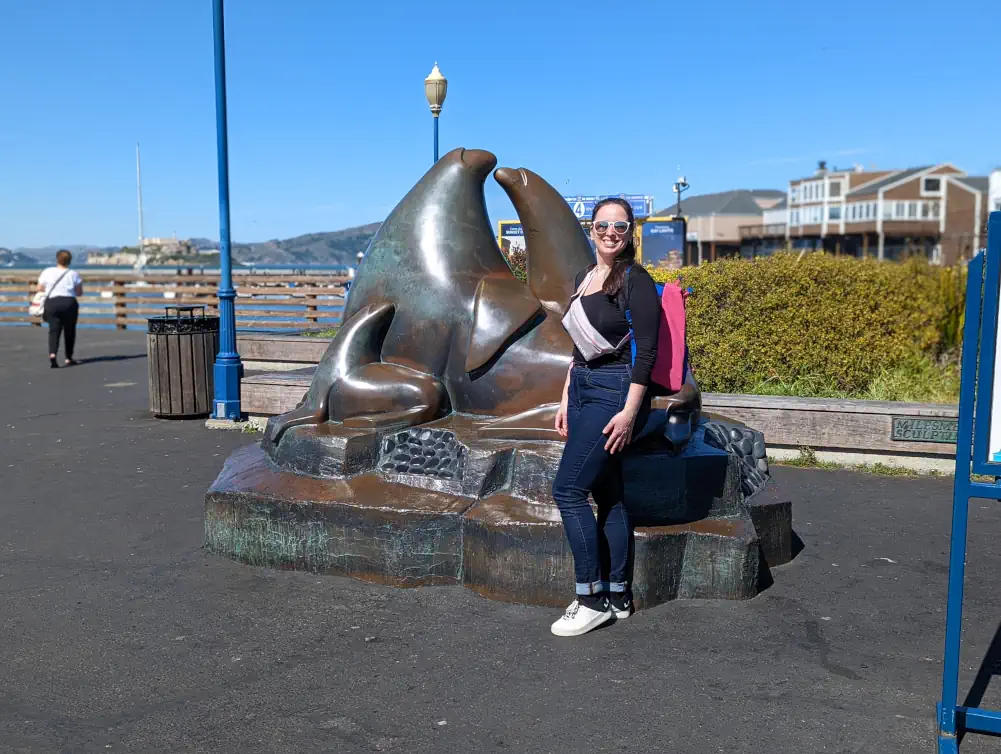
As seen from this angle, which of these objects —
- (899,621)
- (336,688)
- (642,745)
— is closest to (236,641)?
(336,688)

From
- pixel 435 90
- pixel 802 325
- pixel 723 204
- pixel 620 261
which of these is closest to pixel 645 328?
pixel 620 261

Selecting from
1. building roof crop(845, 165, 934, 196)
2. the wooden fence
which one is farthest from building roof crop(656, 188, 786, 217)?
the wooden fence

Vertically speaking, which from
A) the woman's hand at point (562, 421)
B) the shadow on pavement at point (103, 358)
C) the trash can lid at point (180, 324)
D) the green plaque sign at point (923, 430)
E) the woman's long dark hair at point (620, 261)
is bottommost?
the shadow on pavement at point (103, 358)

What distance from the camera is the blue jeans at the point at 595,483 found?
3910 millimetres

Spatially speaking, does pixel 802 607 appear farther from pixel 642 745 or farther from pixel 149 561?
pixel 149 561

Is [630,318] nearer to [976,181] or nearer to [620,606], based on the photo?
[620,606]

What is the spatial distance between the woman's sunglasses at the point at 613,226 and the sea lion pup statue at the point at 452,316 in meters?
1.22

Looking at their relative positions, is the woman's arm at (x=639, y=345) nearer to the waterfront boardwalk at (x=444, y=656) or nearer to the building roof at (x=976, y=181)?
the waterfront boardwalk at (x=444, y=656)

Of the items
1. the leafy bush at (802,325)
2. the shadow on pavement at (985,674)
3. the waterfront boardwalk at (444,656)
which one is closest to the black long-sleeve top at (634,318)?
the waterfront boardwalk at (444,656)

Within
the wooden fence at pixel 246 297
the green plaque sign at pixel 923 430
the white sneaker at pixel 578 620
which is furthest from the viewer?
the wooden fence at pixel 246 297

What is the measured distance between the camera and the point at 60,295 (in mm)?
Result: 13719

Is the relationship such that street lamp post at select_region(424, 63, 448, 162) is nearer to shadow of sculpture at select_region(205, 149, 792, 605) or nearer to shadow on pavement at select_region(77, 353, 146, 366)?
shadow on pavement at select_region(77, 353, 146, 366)

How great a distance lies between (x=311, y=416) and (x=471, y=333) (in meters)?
1.05

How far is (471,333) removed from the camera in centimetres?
519
